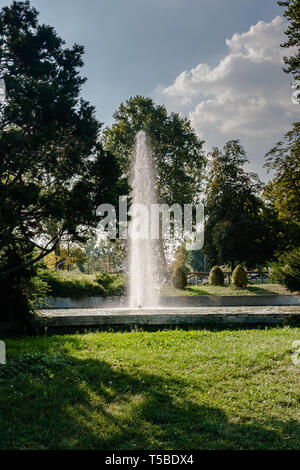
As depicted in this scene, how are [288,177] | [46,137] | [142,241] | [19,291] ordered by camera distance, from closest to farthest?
1. [46,137]
2. [19,291]
3. [288,177]
4. [142,241]

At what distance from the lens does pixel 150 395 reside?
13.4 feet

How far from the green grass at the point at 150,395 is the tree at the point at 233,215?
18.2 metres

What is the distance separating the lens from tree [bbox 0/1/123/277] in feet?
19.2

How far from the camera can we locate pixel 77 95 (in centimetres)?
698

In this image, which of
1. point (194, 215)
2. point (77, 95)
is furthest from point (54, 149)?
point (194, 215)

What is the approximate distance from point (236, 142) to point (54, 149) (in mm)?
23642

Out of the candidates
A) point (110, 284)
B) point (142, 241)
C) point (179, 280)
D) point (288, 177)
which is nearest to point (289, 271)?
point (288, 177)

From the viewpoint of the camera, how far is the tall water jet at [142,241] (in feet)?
53.5

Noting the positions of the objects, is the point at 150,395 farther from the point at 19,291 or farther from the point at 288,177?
the point at 288,177

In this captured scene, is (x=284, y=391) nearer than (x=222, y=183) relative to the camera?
Yes

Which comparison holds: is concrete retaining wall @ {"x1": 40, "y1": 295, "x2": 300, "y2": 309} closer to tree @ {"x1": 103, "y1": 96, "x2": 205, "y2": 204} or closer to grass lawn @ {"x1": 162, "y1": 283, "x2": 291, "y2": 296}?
grass lawn @ {"x1": 162, "y1": 283, "x2": 291, "y2": 296}

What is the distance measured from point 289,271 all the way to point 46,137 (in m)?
12.2

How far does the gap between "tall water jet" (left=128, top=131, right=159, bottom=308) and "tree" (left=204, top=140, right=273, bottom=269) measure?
4667 millimetres

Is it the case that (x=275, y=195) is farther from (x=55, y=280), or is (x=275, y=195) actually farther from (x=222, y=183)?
(x=222, y=183)
